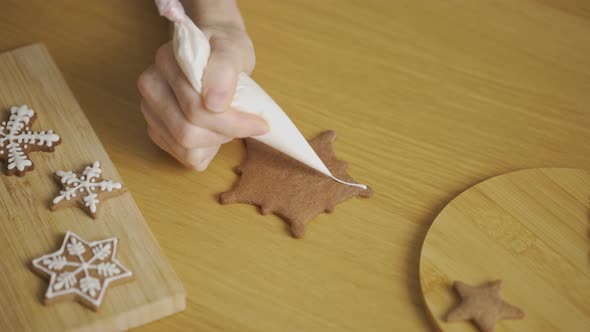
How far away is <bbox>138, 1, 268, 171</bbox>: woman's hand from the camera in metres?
0.92

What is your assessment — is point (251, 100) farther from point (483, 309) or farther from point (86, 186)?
point (483, 309)

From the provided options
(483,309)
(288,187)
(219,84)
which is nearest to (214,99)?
(219,84)

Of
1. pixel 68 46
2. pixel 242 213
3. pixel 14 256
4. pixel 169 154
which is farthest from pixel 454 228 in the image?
pixel 68 46

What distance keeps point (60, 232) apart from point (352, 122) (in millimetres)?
488

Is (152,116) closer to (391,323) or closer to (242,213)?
(242,213)

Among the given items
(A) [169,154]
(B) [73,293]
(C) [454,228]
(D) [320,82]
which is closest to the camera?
(B) [73,293]

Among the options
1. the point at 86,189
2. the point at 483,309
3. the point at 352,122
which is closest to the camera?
the point at 483,309

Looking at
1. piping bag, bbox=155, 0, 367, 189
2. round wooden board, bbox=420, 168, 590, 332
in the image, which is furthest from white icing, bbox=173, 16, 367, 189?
round wooden board, bbox=420, 168, 590, 332

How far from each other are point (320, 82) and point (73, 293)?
0.56 m

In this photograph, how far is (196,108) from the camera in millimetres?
928

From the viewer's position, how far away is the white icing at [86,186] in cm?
94

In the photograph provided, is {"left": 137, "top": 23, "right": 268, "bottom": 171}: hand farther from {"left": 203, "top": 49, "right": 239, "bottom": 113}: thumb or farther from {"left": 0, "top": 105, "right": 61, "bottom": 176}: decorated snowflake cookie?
{"left": 0, "top": 105, "right": 61, "bottom": 176}: decorated snowflake cookie

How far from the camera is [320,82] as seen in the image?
1188 mm

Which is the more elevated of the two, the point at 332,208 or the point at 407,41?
the point at 407,41
